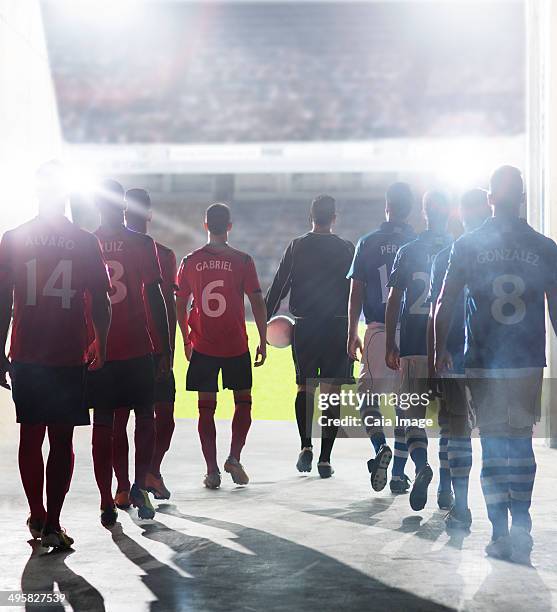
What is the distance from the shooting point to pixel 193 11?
43.5 m

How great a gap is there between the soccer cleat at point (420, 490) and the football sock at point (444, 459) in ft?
0.51

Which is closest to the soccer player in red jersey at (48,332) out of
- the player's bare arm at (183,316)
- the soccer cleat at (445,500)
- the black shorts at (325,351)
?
the player's bare arm at (183,316)

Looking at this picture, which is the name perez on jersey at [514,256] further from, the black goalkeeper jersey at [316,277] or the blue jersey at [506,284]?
the black goalkeeper jersey at [316,277]

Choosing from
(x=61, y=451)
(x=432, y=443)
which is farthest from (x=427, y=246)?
(x=432, y=443)

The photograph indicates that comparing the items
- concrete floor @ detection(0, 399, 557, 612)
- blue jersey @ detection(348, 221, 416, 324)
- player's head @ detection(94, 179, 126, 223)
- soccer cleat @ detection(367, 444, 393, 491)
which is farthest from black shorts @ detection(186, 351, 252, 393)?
player's head @ detection(94, 179, 126, 223)

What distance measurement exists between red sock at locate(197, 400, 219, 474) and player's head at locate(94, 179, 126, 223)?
5.29ft

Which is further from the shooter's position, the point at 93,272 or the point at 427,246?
the point at 427,246

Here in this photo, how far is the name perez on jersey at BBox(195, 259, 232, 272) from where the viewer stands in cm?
676

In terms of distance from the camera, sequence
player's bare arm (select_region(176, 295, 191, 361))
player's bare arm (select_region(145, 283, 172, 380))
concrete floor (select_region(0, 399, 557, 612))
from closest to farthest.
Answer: concrete floor (select_region(0, 399, 557, 612)) → player's bare arm (select_region(145, 283, 172, 380)) → player's bare arm (select_region(176, 295, 191, 361))

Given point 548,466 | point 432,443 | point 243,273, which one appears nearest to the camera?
point 243,273

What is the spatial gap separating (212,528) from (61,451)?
3.16ft

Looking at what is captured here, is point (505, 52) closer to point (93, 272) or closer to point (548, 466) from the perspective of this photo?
point (548, 466)

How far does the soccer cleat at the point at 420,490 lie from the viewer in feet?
19.1

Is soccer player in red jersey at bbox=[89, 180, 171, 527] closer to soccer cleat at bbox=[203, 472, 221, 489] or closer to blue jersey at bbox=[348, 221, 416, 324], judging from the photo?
soccer cleat at bbox=[203, 472, 221, 489]
